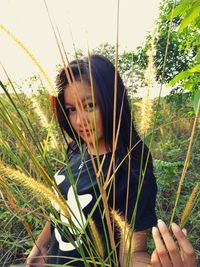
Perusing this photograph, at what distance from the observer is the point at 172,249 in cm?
46

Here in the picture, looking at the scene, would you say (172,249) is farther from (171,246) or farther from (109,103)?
(109,103)

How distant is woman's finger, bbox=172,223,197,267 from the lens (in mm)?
454

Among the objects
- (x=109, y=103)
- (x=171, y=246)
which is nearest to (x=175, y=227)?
(x=171, y=246)

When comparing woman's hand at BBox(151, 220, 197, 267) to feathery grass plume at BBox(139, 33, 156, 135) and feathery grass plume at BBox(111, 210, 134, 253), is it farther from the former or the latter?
feathery grass plume at BBox(139, 33, 156, 135)

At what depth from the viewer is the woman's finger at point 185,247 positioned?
1.49 ft

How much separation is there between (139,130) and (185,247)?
230 millimetres

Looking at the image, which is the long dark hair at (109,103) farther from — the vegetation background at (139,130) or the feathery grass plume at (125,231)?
the feathery grass plume at (125,231)

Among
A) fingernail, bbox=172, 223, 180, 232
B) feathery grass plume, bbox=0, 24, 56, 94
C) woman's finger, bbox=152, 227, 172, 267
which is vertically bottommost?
woman's finger, bbox=152, 227, 172, 267

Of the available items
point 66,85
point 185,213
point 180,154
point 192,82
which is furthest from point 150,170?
point 180,154

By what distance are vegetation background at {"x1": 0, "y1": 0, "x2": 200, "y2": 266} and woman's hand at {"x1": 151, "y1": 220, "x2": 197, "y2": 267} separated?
47 millimetres

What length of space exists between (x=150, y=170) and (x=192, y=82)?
262mm

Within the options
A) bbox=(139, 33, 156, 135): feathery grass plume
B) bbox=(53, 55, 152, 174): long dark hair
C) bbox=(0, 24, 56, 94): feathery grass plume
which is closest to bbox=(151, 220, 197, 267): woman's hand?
bbox=(139, 33, 156, 135): feathery grass plume

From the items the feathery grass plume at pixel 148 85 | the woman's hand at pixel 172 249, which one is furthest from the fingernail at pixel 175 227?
the feathery grass plume at pixel 148 85

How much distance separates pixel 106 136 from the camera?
0.98 meters
